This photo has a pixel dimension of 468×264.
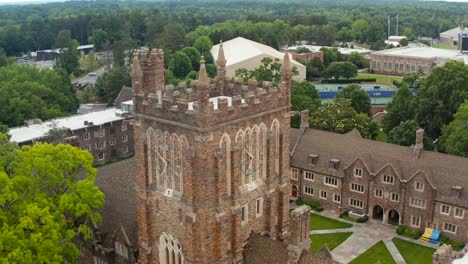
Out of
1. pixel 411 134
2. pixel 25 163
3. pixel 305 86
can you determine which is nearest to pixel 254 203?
pixel 25 163

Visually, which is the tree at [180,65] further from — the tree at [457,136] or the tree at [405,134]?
the tree at [457,136]

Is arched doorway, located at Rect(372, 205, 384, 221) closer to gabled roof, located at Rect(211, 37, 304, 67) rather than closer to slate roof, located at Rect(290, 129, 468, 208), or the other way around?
slate roof, located at Rect(290, 129, 468, 208)

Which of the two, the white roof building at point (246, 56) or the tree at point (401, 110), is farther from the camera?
the white roof building at point (246, 56)

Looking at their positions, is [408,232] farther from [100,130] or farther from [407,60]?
[407,60]

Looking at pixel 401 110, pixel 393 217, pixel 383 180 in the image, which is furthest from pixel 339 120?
pixel 393 217

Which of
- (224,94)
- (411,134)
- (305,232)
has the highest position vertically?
(224,94)

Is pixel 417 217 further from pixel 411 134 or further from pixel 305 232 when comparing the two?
pixel 305 232

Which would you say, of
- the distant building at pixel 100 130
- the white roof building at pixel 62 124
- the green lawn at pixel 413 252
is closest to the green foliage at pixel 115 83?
the white roof building at pixel 62 124
